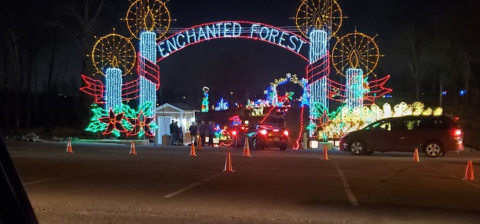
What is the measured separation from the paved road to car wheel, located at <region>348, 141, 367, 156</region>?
15.2ft

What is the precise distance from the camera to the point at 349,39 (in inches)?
1267

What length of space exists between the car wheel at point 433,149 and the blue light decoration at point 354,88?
27.7 feet

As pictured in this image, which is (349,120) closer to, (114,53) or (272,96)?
(114,53)

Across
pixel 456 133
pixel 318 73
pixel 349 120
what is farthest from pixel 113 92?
pixel 456 133

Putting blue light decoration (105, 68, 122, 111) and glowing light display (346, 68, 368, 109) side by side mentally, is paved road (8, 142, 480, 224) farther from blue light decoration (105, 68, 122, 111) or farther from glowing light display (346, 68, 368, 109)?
blue light decoration (105, 68, 122, 111)

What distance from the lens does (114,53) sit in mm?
34688

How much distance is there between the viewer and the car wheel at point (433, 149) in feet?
79.4

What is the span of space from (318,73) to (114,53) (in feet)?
39.3

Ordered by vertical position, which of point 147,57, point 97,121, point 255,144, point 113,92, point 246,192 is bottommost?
point 246,192

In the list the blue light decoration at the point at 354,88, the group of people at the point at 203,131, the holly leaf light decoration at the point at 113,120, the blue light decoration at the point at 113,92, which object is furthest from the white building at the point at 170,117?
the blue light decoration at the point at 354,88

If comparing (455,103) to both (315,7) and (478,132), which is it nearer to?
(478,132)

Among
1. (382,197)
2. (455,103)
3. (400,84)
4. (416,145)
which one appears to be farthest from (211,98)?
(382,197)

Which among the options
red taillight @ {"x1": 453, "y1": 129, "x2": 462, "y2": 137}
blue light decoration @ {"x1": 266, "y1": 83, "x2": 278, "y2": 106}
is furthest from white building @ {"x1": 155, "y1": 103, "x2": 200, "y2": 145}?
red taillight @ {"x1": 453, "y1": 129, "x2": 462, "y2": 137}

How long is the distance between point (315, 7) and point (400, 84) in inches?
1783
